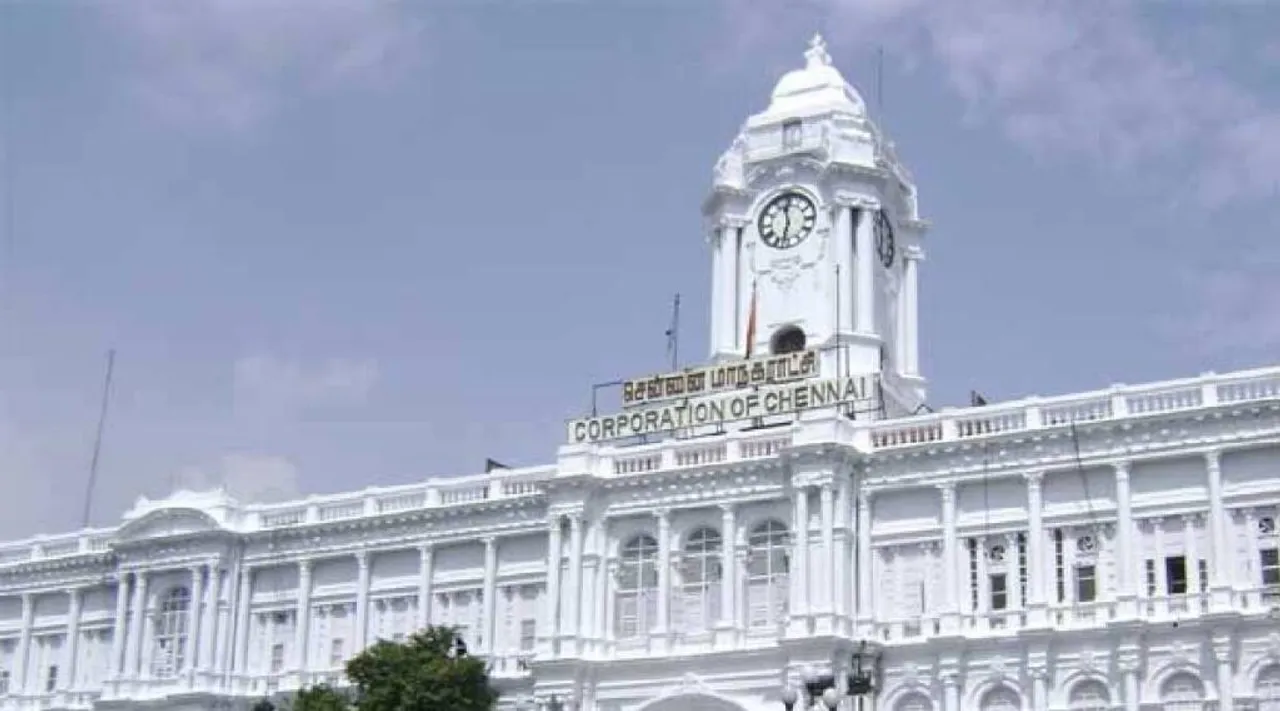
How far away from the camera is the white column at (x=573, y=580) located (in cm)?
6594

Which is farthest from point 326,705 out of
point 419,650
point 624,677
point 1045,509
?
point 1045,509

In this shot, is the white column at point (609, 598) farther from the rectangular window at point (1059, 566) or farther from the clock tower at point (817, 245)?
the rectangular window at point (1059, 566)

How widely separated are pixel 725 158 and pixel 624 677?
22596 mm

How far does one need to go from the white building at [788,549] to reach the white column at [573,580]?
0.10 meters

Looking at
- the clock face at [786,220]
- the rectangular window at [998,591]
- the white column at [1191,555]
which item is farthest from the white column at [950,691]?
the clock face at [786,220]

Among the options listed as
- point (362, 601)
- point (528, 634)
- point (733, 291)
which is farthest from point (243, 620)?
point (733, 291)

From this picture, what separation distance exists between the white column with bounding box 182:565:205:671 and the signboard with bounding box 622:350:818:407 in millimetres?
18917

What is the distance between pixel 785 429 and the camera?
212 ft

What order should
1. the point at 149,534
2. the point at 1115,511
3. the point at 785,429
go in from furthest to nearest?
the point at 149,534
the point at 785,429
the point at 1115,511

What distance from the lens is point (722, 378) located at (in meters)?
69.0

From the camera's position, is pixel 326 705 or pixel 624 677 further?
pixel 624 677

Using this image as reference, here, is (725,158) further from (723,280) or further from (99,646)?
(99,646)

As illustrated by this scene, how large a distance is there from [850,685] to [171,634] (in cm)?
3779

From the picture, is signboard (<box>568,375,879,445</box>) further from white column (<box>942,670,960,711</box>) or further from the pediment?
the pediment
